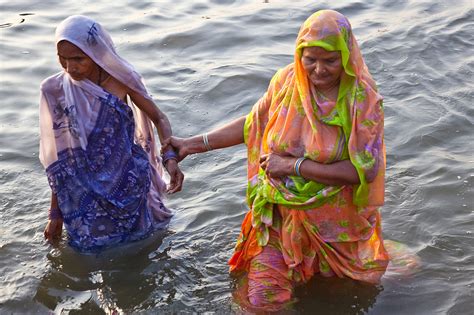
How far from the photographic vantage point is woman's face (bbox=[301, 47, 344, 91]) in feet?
13.0

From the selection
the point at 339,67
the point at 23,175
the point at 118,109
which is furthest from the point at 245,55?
the point at 339,67

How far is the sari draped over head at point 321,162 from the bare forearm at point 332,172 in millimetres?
36

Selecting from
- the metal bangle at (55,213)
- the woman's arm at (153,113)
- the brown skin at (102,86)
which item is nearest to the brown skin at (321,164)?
the brown skin at (102,86)

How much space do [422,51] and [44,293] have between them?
504cm

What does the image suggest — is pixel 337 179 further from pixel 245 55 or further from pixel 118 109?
pixel 245 55

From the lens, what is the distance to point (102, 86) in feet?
15.5

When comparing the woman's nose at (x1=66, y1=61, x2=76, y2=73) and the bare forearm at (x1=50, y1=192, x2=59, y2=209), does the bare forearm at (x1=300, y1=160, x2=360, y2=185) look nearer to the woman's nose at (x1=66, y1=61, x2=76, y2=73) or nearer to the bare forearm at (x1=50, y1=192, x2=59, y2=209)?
the woman's nose at (x1=66, y1=61, x2=76, y2=73)

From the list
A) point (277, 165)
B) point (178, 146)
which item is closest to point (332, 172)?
point (277, 165)

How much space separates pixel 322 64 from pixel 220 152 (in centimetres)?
274

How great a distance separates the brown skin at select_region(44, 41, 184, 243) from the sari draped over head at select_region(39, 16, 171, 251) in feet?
0.15

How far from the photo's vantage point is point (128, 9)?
9859 millimetres

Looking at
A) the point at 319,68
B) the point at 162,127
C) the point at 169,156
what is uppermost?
the point at 319,68

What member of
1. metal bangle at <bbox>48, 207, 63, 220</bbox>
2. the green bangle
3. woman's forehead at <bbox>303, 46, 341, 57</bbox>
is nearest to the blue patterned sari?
metal bangle at <bbox>48, 207, 63, 220</bbox>

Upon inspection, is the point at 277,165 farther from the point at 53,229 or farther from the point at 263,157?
the point at 53,229
